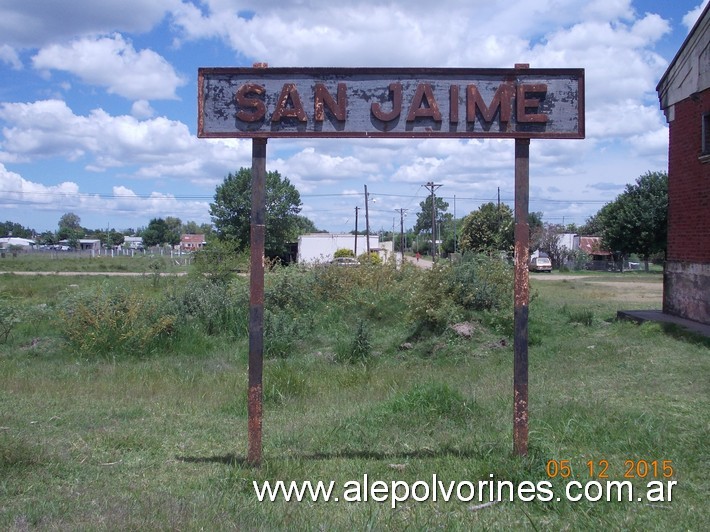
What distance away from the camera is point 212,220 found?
2431 inches

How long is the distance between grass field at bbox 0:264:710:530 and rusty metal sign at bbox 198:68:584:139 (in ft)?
8.93

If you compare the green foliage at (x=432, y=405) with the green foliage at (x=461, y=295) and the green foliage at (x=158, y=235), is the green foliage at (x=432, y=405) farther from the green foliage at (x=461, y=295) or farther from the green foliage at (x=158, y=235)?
the green foliage at (x=158, y=235)

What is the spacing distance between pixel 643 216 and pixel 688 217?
37025mm

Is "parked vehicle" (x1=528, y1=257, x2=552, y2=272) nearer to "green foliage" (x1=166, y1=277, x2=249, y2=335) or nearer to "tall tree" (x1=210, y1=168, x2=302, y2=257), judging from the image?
→ "tall tree" (x1=210, y1=168, x2=302, y2=257)

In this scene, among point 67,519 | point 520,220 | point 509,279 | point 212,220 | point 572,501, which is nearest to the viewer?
point 67,519

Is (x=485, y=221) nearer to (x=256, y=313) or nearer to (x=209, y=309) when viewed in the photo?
(x=209, y=309)

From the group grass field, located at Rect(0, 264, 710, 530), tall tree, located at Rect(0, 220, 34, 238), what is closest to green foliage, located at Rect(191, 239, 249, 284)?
grass field, located at Rect(0, 264, 710, 530)

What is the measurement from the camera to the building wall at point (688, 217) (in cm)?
1345

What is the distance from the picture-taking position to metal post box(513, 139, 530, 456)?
553 cm

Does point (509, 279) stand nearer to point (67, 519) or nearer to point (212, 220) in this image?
point (67, 519)

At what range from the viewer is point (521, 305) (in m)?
5.59

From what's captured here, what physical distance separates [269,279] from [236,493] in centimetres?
1400

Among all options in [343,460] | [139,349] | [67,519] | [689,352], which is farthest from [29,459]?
[689,352]

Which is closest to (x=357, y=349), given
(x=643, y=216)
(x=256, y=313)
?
(x=256, y=313)
